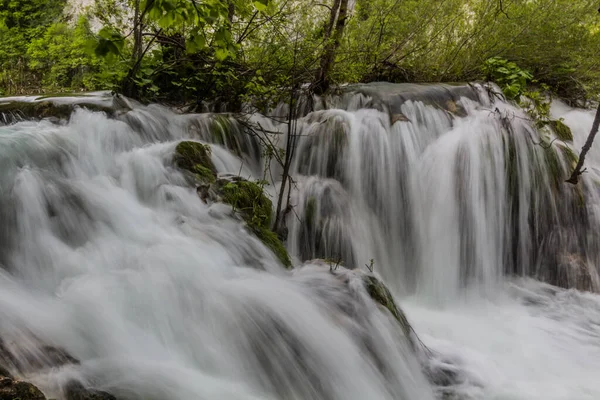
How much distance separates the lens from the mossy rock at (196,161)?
456cm

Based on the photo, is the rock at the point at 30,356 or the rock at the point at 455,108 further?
the rock at the point at 455,108

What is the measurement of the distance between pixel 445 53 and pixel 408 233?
4.12 m

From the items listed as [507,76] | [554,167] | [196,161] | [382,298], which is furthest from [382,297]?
[507,76]

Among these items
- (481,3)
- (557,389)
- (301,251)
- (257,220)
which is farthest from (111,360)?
(481,3)

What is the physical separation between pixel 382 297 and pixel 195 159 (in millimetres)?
2508

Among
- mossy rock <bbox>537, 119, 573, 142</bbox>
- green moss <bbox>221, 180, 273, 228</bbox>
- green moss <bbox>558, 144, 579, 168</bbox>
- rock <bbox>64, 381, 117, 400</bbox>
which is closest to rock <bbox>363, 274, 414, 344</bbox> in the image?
green moss <bbox>221, 180, 273, 228</bbox>

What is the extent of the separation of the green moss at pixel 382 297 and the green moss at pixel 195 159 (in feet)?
6.63

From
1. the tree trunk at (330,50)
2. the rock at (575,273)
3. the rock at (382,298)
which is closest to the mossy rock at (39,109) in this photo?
the tree trunk at (330,50)

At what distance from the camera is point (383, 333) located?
3117 mm

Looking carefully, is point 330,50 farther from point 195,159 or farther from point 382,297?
point 382,297

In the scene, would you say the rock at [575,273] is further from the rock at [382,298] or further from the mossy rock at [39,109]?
the mossy rock at [39,109]

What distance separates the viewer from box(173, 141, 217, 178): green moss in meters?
4.58

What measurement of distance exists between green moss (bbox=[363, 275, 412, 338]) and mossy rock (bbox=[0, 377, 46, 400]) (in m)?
2.21

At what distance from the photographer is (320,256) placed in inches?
189
